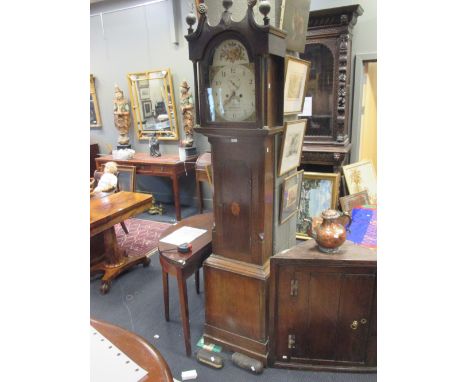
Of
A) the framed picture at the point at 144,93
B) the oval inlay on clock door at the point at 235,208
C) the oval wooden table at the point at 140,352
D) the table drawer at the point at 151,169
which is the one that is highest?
the framed picture at the point at 144,93

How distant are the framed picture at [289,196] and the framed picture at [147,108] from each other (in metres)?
3.34

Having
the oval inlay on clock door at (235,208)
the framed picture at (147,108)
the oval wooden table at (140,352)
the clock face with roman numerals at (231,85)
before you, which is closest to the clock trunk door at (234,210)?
the oval inlay on clock door at (235,208)

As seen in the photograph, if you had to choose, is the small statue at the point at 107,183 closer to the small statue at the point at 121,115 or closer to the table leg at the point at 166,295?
the table leg at the point at 166,295

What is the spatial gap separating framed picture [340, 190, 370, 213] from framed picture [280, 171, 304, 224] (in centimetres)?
139

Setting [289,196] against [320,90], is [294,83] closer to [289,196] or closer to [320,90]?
[289,196]

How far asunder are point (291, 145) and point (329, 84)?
1797 mm

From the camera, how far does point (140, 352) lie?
91cm

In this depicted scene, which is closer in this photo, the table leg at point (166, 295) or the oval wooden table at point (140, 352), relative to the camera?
the oval wooden table at point (140, 352)

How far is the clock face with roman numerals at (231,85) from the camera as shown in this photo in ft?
5.04

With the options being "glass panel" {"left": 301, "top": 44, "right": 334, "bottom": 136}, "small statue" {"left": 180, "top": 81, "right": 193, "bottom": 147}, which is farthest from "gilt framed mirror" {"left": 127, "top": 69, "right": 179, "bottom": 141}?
"glass panel" {"left": 301, "top": 44, "right": 334, "bottom": 136}

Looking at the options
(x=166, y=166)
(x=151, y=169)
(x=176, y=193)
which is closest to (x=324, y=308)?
(x=176, y=193)
